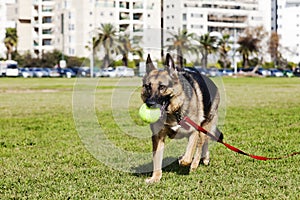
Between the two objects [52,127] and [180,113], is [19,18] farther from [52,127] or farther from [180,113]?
[180,113]

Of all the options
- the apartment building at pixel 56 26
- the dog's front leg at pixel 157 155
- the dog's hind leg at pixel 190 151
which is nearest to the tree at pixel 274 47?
the apartment building at pixel 56 26

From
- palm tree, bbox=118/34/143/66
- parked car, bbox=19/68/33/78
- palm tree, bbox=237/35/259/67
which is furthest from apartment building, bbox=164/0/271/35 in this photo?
palm tree, bbox=118/34/143/66

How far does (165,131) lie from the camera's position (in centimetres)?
634

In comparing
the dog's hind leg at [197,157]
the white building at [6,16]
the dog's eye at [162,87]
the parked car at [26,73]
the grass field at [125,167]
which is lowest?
the parked car at [26,73]

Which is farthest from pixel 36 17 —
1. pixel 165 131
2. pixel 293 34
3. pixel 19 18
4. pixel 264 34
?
pixel 165 131

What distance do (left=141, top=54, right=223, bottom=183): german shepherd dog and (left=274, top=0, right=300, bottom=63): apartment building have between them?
296 ft

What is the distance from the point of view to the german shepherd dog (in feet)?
19.6

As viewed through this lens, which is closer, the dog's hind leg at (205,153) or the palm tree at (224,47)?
the dog's hind leg at (205,153)

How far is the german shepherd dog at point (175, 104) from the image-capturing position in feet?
19.6

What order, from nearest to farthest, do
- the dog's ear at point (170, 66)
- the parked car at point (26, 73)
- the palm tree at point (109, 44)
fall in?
the dog's ear at point (170, 66) → the palm tree at point (109, 44) → the parked car at point (26, 73)

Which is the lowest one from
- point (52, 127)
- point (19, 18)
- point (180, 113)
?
point (52, 127)

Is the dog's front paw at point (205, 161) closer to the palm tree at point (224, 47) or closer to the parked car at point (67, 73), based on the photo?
the parked car at point (67, 73)

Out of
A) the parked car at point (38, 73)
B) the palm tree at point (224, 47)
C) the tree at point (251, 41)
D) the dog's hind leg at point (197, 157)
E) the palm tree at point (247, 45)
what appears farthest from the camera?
the tree at point (251, 41)

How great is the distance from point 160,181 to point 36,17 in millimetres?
92227
